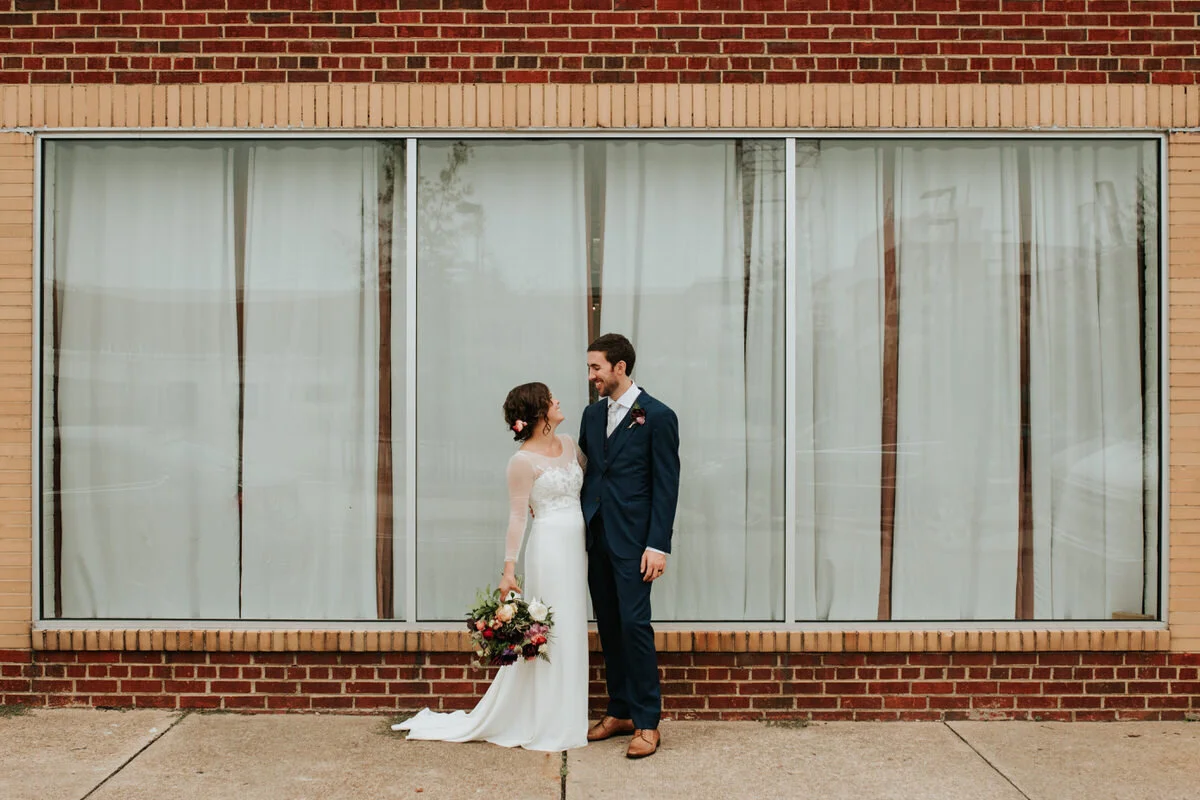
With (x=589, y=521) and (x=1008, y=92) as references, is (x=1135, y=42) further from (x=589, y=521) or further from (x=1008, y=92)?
(x=589, y=521)

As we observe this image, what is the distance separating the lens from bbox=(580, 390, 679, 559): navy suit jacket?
5246mm

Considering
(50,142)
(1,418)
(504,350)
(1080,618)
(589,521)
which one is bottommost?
(1080,618)

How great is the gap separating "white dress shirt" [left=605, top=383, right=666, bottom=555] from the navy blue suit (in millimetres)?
24

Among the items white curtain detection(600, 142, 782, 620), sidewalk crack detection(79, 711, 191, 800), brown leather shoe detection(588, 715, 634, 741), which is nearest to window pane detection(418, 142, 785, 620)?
white curtain detection(600, 142, 782, 620)

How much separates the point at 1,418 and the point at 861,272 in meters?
4.68

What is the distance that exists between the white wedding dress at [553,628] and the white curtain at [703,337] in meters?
0.79

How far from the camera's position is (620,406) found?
537cm

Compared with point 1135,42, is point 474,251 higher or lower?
lower

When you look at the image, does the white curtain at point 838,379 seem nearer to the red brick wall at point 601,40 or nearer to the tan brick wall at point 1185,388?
the red brick wall at point 601,40

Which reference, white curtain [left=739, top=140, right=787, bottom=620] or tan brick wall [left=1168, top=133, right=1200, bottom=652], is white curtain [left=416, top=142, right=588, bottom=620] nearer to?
white curtain [left=739, top=140, right=787, bottom=620]

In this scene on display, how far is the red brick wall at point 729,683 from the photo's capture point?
5.82 meters

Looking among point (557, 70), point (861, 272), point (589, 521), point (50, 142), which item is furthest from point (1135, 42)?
point (50, 142)

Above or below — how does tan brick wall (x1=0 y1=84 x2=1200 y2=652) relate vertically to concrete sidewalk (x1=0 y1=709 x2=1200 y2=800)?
above

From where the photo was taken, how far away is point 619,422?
5352mm
